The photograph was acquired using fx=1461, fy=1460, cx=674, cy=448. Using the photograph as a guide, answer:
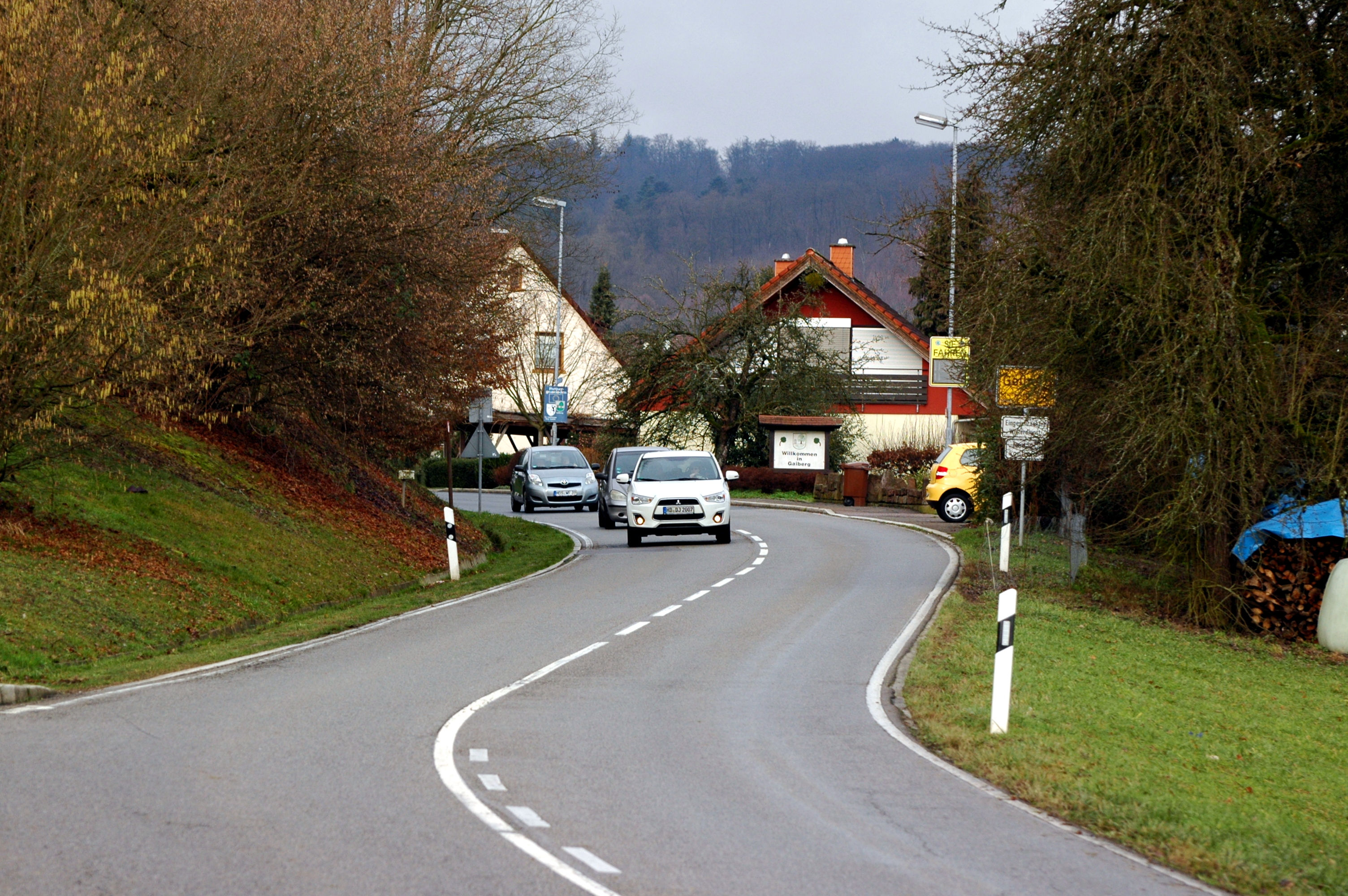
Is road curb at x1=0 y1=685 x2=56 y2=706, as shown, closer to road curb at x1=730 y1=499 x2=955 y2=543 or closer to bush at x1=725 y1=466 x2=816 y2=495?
road curb at x1=730 y1=499 x2=955 y2=543

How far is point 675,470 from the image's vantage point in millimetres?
28984

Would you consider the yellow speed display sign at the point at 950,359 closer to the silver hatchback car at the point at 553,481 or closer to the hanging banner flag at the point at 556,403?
the silver hatchback car at the point at 553,481

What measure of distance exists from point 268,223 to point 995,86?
10015mm

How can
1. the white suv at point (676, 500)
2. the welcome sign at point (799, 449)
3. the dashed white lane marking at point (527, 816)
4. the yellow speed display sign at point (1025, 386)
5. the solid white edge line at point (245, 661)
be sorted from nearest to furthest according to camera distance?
the dashed white lane marking at point (527, 816), the solid white edge line at point (245, 661), the yellow speed display sign at point (1025, 386), the white suv at point (676, 500), the welcome sign at point (799, 449)

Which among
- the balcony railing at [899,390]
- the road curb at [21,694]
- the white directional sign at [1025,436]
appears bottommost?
the road curb at [21,694]

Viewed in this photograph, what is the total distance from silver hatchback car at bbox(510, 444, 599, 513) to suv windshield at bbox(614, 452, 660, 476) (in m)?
4.82

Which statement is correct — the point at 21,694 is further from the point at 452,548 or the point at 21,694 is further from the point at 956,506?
the point at 956,506

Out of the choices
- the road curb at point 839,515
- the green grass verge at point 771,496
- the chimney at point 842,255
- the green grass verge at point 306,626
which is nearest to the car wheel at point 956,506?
the road curb at point 839,515

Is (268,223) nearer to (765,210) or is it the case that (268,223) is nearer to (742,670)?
(742,670)

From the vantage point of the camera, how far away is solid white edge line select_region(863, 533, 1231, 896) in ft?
21.9

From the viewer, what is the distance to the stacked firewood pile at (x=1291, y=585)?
61.9 ft

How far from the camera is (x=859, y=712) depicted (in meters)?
10.8

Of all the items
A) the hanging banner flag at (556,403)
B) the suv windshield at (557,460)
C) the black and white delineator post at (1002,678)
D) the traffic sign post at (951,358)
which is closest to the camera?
the black and white delineator post at (1002,678)

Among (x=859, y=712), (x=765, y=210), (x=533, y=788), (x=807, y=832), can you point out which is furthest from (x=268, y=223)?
(x=765, y=210)
